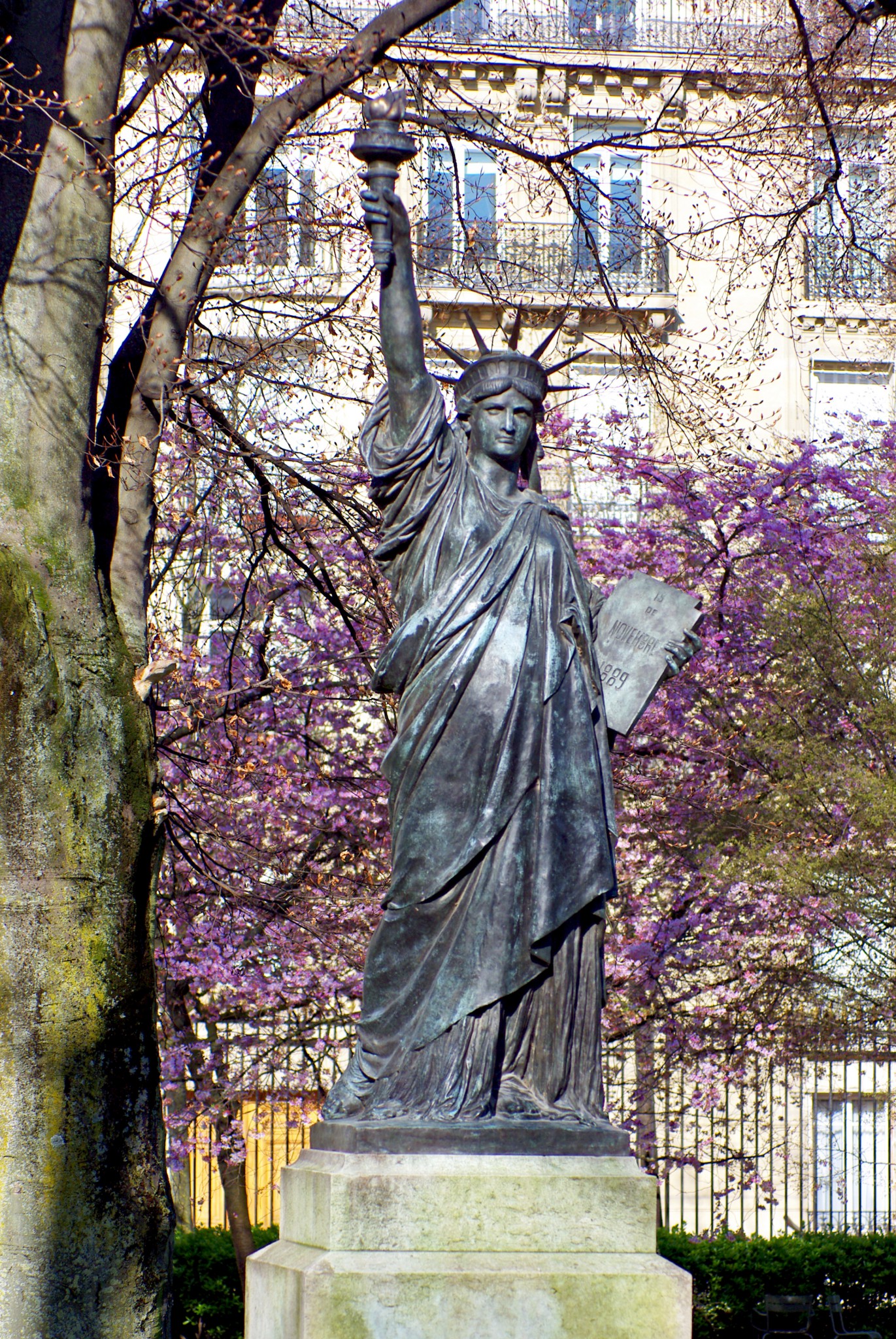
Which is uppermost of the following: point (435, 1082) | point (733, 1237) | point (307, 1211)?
point (435, 1082)

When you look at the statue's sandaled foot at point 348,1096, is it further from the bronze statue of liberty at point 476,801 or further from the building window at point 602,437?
the building window at point 602,437

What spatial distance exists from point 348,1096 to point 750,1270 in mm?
10804

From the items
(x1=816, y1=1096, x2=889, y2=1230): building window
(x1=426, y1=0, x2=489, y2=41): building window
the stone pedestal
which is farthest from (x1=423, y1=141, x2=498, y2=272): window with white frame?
(x1=816, y1=1096, x2=889, y2=1230): building window

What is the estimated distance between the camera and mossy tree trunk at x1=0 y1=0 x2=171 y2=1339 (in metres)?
6.92

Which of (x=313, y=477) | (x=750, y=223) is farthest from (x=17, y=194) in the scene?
(x=750, y=223)

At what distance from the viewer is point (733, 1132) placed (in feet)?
64.8

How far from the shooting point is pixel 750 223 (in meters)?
21.5

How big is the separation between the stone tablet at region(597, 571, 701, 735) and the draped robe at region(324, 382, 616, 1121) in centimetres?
11

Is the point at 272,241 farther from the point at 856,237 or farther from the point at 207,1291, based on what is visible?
the point at 207,1291

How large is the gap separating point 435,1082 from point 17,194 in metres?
5.03

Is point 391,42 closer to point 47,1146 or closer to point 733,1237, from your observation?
point 47,1146

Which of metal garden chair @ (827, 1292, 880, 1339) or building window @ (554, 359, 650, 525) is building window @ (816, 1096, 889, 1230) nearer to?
metal garden chair @ (827, 1292, 880, 1339)

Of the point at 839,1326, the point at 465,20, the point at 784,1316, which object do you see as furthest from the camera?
the point at 465,20

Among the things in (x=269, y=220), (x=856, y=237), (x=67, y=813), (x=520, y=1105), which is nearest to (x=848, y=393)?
(x=856, y=237)
